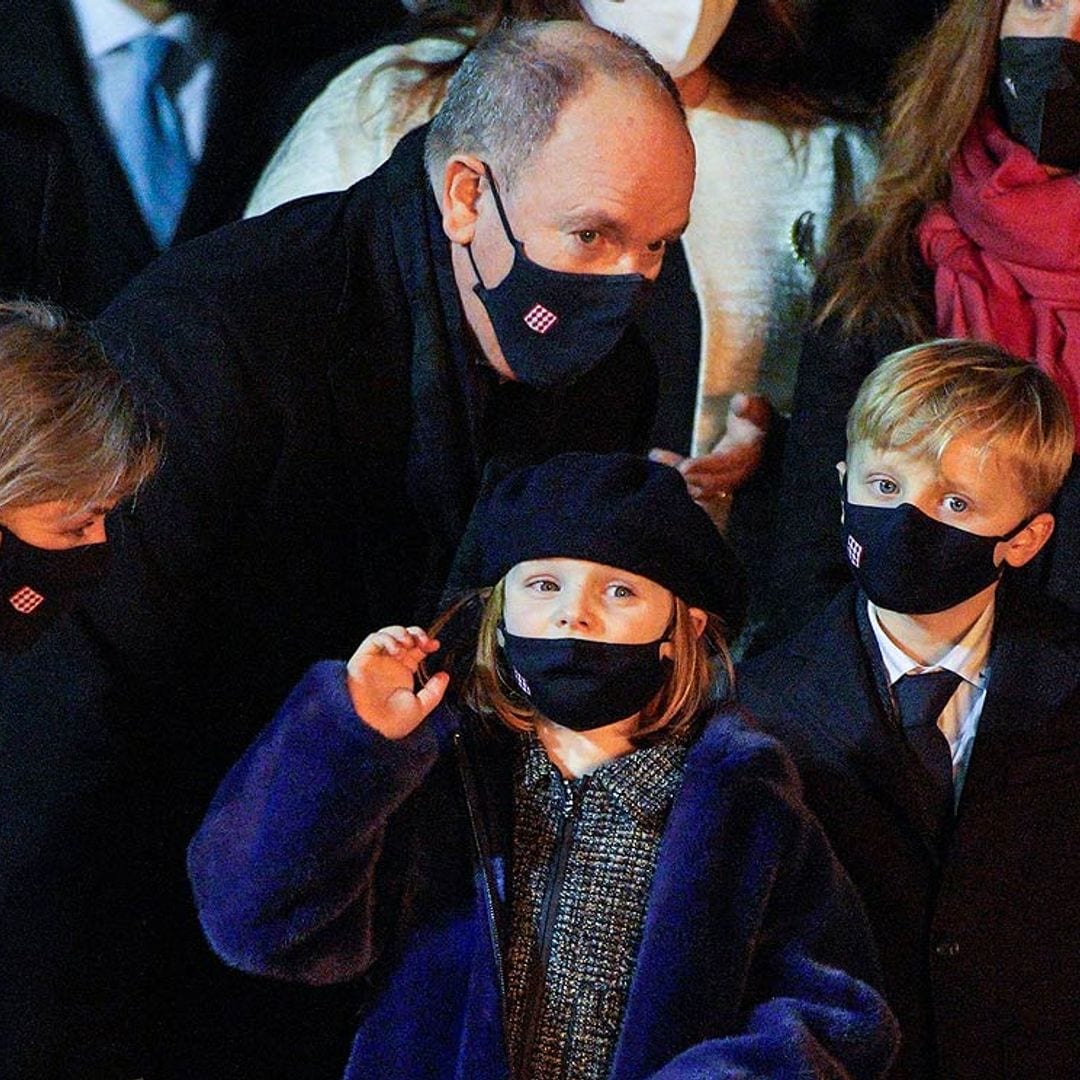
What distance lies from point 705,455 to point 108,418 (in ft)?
3.81

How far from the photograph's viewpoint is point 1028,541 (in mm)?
2824

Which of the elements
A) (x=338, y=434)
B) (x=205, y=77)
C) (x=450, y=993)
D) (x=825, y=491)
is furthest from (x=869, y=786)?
(x=205, y=77)

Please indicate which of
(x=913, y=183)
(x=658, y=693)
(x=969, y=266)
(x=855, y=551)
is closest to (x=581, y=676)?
(x=658, y=693)

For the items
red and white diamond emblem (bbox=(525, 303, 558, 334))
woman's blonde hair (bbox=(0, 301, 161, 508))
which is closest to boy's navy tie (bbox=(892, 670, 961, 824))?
red and white diamond emblem (bbox=(525, 303, 558, 334))

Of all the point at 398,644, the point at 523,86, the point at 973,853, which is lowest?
the point at 973,853

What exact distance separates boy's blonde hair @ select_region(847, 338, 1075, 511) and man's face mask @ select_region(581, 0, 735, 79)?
720mm

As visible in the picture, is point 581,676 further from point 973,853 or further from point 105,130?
point 105,130

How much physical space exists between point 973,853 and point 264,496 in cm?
106

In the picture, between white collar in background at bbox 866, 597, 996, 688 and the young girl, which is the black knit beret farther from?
white collar in background at bbox 866, 597, 996, 688

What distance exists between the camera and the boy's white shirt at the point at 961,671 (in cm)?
286

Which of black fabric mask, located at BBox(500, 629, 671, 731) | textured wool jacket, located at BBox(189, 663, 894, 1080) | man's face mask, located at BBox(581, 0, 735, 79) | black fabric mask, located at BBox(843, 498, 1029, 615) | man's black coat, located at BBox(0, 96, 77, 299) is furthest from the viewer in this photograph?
man's face mask, located at BBox(581, 0, 735, 79)

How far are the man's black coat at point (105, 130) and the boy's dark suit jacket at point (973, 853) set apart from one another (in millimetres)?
1285

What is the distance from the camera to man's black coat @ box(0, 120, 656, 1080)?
105 inches

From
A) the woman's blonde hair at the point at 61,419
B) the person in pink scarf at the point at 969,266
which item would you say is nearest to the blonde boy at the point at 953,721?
the person in pink scarf at the point at 969,266
